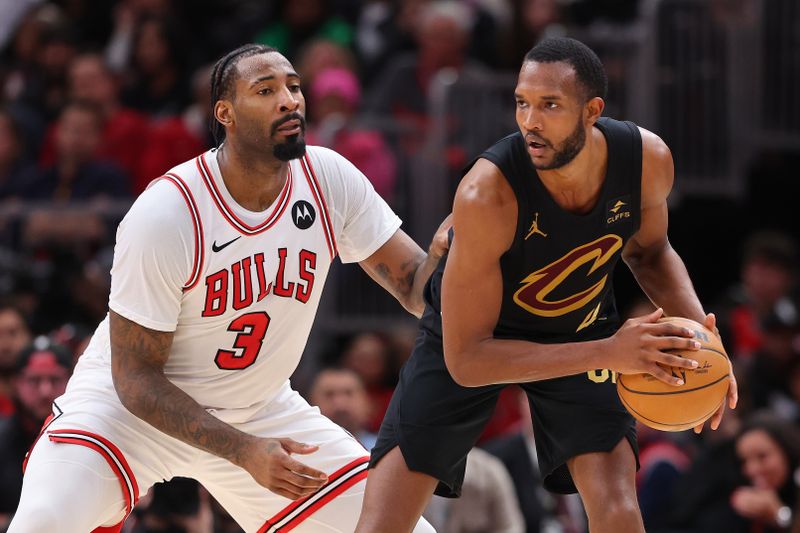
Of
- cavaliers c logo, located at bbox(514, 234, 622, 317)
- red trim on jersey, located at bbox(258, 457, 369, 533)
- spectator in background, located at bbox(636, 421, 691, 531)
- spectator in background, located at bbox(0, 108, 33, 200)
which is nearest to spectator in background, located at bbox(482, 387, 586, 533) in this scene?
spectator in background, located at bbox(636, 421, 691, 531)

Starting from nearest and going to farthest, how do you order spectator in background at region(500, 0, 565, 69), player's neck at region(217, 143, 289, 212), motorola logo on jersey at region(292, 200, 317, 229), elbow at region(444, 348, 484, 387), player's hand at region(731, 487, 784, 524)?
elbow at region(444, 348, 484, 387)
player's neck at region(217, 143, 289, 212)
motorola logo on jersey at region(292, 200, 317, 229)
player's hand at region(731, 487, 784, 524)
spectator in background at region(500, 0, 565, 69)

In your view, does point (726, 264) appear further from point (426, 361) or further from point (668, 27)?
point (426, 361)

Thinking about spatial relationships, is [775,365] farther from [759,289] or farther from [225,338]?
[225,338]

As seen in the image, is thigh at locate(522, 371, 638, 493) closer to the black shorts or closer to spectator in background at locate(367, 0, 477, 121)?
the black shorts

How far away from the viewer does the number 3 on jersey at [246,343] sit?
570 cm

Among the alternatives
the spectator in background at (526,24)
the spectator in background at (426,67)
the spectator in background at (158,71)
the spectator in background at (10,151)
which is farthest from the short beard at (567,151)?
the spectator in background at (158,71)

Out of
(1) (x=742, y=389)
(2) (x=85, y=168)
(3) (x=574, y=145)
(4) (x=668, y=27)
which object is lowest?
(1) (x=742, y=389)

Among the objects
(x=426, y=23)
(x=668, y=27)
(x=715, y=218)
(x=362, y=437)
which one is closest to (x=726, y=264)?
(x=715, y=218)

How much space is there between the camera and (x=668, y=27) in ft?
34.4

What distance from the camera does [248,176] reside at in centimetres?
567

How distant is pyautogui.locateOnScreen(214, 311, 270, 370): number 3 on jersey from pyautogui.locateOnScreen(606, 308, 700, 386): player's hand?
151 cm

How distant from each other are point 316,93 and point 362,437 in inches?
119

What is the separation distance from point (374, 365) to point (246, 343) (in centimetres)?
425

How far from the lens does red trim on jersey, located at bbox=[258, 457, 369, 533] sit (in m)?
5.68
